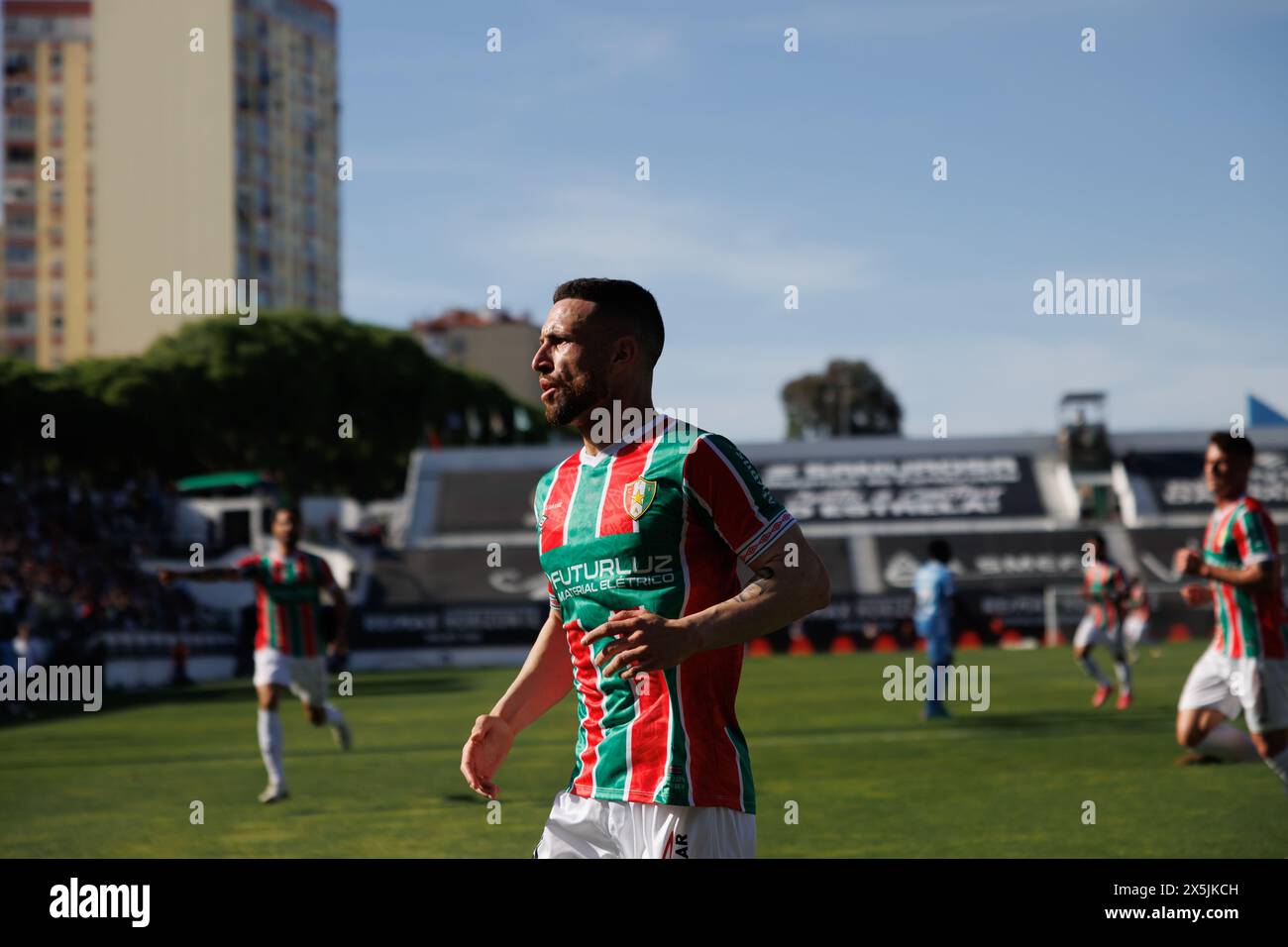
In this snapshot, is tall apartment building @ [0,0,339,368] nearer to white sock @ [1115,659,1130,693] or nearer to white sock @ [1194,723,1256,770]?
white sock @ [1115,659,1130,693]

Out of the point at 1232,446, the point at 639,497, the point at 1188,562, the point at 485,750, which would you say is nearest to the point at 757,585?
the point at 639,497

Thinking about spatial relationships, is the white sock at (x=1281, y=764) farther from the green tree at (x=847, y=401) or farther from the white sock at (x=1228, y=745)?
the green tree at (x=847, y=401)

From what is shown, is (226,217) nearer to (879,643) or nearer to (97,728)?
(879,643)

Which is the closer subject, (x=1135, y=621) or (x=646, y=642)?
(x=646, y=642)

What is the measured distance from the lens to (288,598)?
13.7 meters

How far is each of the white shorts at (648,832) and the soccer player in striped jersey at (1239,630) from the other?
536cm

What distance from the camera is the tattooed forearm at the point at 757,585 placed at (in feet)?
12.8

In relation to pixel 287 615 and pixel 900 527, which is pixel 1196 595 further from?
pixel 900 527

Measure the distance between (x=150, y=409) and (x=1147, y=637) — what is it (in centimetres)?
3972

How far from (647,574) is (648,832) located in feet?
2.25

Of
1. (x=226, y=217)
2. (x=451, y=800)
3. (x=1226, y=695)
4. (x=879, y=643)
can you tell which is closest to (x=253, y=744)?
(x=451, y=800)

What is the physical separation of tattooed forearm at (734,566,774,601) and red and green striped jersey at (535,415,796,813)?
0.24 ft

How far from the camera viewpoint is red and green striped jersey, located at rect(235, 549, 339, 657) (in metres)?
13.6
